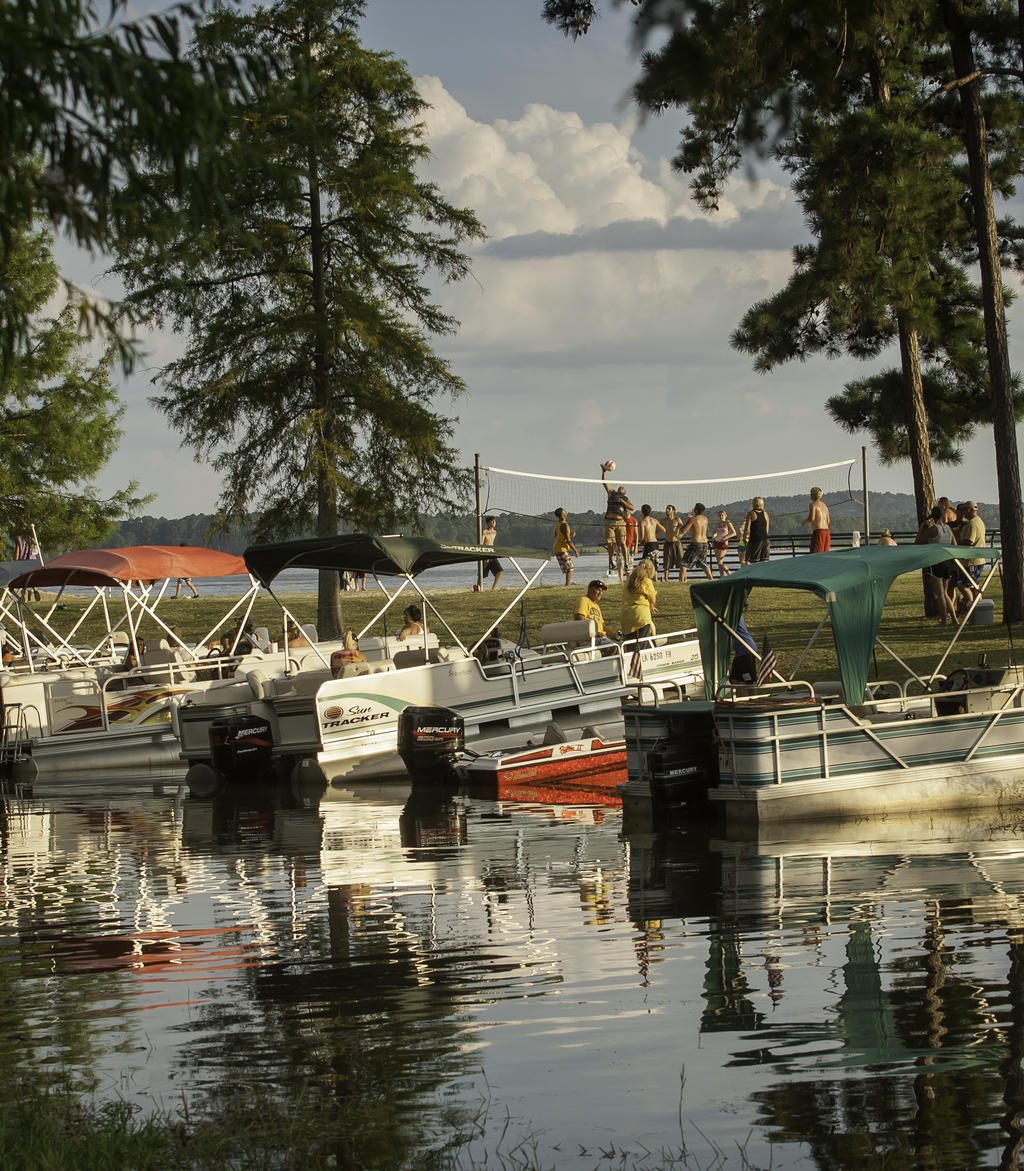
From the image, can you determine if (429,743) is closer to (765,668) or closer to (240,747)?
(240,747)

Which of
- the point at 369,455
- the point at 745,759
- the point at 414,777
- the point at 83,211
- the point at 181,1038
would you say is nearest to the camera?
the point at 83,211

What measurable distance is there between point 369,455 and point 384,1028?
22.9 metres

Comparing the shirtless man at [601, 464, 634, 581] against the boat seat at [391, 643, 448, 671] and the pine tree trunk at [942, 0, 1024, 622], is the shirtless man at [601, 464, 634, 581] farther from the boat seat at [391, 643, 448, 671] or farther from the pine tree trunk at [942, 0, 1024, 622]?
the boat seat at [391, 643, 448, 671]

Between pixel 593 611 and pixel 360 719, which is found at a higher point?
pixel 593 611

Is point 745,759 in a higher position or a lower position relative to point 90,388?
lower

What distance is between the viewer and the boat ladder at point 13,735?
22297 millimetres

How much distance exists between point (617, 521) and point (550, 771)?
1682cm

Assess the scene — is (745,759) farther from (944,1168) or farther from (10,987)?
(944,1168)

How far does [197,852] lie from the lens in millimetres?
14805

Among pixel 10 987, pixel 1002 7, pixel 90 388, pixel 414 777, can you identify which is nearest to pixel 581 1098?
pixel 10 987

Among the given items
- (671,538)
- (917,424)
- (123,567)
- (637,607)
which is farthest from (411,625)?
(671,538)

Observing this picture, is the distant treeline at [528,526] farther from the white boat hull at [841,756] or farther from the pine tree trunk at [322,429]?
the white boat hull at [841,756]

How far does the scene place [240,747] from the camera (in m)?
20.0

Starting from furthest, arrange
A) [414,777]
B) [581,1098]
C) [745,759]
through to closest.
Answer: [414,777], [745,759], [581,1098]
